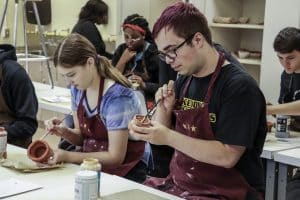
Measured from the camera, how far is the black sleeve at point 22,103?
8.96 ft

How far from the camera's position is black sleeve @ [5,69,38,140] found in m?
2.73

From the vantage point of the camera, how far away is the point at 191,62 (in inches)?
68.7

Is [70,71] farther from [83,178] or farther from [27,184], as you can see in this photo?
[83,178]

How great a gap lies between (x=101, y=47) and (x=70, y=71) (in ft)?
9.30

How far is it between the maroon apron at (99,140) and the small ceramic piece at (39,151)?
0.86 feet

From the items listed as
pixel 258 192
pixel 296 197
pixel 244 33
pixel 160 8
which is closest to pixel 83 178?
pixel 258 192

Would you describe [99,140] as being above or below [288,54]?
below

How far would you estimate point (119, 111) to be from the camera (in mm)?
2150

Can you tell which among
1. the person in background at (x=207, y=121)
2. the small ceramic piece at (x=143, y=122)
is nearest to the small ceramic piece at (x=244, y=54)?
the person in background at (x=207, y=121)

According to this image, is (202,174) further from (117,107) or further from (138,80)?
(138,80)

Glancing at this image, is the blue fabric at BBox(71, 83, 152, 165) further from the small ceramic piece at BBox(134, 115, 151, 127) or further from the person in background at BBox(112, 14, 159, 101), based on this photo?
the person in background at BBox(112, 14, 159, 101)

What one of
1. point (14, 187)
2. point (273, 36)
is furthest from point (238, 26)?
point (14, 187)

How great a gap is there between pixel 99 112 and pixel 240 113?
77 cm

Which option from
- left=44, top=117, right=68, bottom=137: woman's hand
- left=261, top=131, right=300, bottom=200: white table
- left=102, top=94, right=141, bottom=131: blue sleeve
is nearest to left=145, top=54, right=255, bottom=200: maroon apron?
left=102, top=94, right=141, bottom=131: blue sleeve
